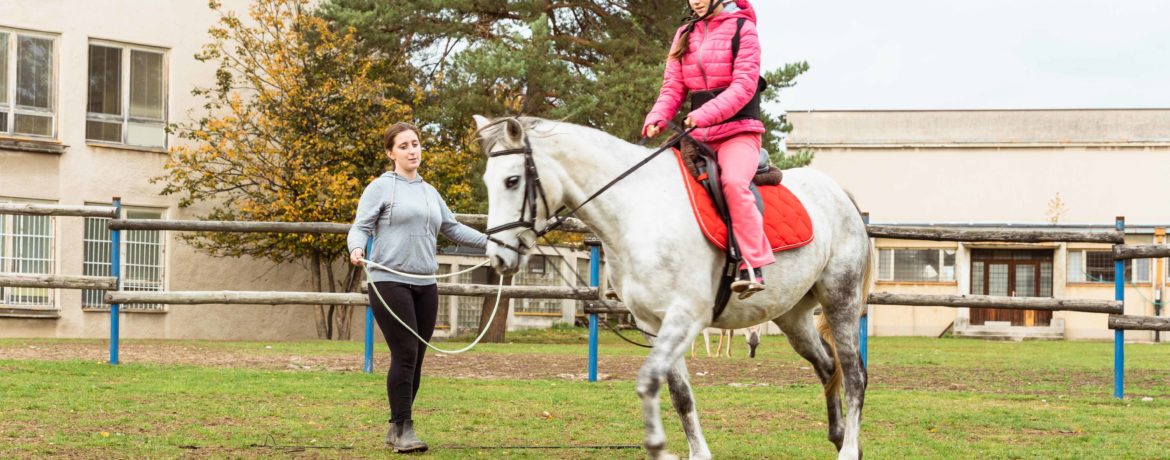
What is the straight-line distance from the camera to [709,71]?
6.74 meters

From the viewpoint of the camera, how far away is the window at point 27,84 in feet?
85.4

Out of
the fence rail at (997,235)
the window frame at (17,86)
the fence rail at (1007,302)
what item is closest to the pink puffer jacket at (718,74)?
the fence rail at (997,235)

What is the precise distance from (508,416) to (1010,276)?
37975 millimetres

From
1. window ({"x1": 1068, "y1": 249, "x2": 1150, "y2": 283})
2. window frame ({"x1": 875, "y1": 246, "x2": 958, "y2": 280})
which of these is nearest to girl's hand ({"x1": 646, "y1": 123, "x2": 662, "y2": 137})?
window frame ({"x1": 875, "y1": 246, "x2": 958, "y2": 280})

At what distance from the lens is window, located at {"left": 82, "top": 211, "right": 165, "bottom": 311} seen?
26500 mm

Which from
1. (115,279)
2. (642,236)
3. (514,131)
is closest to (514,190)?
(514,131)

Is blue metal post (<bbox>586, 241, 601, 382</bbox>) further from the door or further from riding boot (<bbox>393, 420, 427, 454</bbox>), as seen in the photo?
the door

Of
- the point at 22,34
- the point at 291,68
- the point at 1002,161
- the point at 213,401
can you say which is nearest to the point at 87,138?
the point at 22,34

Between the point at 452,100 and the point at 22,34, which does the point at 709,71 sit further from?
the point at 22,34

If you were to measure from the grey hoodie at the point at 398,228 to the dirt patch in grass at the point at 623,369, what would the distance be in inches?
232

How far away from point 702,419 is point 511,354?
10181 mm

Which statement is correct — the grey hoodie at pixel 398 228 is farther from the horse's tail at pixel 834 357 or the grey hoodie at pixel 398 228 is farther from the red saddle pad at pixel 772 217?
the horse's tail at pixel 834 357

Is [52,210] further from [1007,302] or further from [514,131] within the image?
[1007,302]

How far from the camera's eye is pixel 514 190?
6125 millimetres
